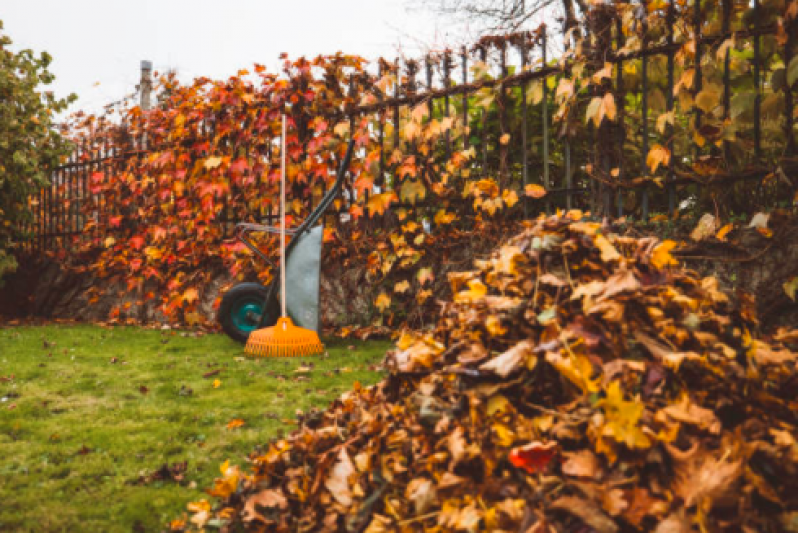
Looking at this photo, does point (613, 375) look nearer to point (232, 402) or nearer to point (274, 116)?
point (232, 402)

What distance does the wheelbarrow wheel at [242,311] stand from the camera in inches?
173

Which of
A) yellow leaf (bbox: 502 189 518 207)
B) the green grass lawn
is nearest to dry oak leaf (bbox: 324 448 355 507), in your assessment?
the green grass lawn

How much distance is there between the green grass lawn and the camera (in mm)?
1836

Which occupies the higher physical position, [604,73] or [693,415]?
[604,73]

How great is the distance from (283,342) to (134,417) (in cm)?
116

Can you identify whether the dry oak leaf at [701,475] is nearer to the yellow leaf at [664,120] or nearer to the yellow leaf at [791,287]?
the yellow leaf at [791,287]

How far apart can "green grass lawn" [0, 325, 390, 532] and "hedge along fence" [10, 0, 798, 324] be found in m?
1.25

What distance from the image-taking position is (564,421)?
128 cm

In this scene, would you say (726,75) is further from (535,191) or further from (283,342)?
(283,342)

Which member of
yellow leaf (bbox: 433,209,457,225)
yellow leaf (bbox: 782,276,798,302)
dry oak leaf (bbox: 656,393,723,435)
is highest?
yellow leaf (bbox: 433,209,457,225)

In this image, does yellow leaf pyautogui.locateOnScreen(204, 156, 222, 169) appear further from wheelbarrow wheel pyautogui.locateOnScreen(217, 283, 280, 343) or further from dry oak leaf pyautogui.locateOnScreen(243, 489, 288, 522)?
dry oak leaf pyautogui.locateOnScreen(243, 489, 288, 522)

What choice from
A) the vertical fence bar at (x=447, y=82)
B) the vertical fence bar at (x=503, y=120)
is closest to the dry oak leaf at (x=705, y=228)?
the vertical fence bar at (x=503, y=120)

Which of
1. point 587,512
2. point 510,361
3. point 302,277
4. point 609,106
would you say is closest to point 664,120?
point 609,106

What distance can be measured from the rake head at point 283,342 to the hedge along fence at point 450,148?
0.84m
